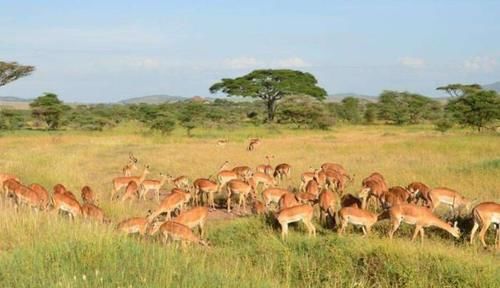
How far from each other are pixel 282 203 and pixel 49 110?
35.1 m

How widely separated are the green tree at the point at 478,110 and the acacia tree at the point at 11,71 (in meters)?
26.8

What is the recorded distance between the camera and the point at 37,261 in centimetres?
539

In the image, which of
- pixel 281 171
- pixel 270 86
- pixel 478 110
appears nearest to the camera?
pixel 281 171

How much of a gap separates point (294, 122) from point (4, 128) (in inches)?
826

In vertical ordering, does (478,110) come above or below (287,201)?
above

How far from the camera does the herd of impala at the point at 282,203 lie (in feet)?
26.2

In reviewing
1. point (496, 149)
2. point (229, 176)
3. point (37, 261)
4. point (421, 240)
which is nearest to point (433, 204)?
point (421, 240)

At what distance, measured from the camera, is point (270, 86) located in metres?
47.1

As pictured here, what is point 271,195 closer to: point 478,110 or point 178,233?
point 178,233

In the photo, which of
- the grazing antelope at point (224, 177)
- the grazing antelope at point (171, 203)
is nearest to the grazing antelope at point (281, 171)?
the grazing antelope at point (224, 177)

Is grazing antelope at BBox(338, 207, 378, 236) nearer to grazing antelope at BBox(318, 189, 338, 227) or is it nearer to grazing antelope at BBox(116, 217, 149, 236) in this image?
grazing antelope at BBox(318, 189, 338, 227)

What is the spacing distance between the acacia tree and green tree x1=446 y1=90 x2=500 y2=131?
26806 mm

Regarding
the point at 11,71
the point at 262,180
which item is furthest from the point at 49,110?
the point at 262,180

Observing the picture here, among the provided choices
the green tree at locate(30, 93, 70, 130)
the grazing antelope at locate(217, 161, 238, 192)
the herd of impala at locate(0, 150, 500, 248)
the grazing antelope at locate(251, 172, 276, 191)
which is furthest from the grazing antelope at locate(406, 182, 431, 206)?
the green tree at locate(30, 93, 70, 130)
